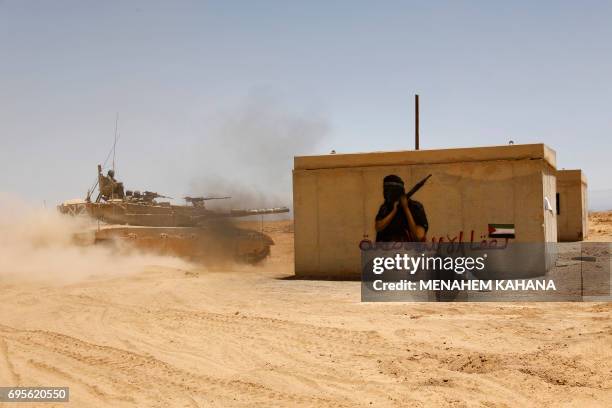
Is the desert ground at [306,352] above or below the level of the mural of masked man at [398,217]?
below

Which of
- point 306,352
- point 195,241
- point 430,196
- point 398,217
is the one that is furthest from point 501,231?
point 195,241

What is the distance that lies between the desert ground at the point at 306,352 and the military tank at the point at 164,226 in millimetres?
9335

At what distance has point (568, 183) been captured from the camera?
3028cm

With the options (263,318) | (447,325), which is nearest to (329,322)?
(263,318)

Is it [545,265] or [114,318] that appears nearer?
[114,318]

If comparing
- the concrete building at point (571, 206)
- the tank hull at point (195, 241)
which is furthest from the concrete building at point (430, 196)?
the concrete building at point (571, 206)

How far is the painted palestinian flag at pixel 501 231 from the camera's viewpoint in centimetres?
1539

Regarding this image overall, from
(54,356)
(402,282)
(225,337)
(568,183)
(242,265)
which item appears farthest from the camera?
(568,183)

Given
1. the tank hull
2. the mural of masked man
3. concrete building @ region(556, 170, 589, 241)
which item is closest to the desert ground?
the mural of masked man

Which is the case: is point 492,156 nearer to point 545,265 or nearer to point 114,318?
point 545,265

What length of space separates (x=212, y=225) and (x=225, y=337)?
17.6 meters

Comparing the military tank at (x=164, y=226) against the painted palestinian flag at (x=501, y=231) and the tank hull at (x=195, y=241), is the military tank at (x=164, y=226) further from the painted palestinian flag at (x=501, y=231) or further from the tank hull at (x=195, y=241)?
the painted palestinian flag at (x=501, y=231)

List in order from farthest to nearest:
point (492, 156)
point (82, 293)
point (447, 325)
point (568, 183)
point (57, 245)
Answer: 1. point (568, 183)
2. point (57, 245)
3. point (492, 156)
4. point (82, 293)
5. point (447, 325)

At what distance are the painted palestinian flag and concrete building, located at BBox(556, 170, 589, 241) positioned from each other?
15.6m
